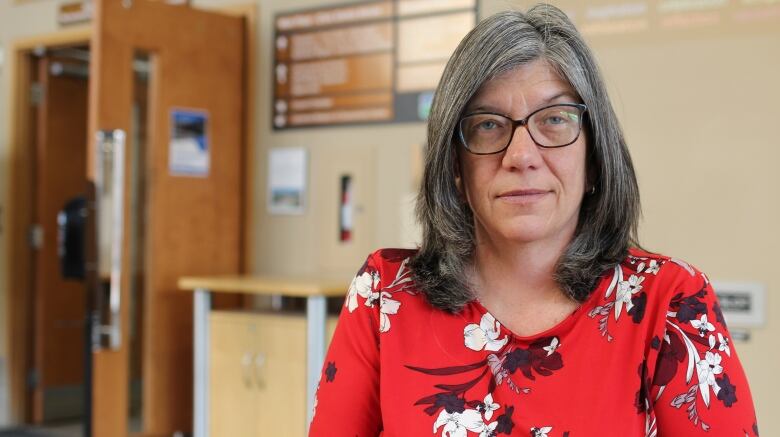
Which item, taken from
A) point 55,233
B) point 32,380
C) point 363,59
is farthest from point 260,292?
point 32,380

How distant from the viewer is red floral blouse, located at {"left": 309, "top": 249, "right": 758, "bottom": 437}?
1.30 metres

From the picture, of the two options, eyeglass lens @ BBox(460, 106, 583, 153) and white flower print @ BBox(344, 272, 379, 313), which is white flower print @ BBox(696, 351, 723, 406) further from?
white flower print @ BBox(344, 272, 379, 313)

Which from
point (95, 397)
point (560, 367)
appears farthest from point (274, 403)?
point (560, 367)

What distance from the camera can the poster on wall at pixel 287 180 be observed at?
4895mm

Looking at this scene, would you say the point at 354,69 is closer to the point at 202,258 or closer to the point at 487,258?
the point at 202,258

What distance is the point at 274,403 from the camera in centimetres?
420

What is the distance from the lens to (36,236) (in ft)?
19.8

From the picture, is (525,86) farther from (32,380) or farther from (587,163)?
(32,380)

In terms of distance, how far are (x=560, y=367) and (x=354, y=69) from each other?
3484 millimetres

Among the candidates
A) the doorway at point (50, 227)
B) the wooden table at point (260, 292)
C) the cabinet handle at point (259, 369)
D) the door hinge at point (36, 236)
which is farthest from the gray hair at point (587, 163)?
the door hinge at point (36, 236)

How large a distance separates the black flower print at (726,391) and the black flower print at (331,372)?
0.54 meters

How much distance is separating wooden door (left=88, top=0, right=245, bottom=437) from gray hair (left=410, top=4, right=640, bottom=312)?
10.3 ft

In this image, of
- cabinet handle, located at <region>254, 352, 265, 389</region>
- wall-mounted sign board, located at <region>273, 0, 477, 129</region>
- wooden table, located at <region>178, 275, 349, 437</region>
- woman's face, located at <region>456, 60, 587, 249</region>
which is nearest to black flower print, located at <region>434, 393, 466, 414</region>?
woman's face, located at <region>456, 60, 587, 249</region>

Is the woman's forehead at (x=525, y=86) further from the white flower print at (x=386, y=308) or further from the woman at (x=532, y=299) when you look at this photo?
the white flower print at (x=386, y=308)
